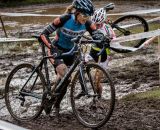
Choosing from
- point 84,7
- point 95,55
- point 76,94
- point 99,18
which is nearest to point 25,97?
point 76,94

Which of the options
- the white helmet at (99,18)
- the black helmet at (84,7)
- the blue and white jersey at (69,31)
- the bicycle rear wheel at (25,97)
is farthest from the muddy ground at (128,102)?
the black helmet at (84,7)

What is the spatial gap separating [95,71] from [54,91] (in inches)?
25.7

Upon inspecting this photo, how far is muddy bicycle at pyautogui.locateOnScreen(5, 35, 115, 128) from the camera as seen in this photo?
685cm

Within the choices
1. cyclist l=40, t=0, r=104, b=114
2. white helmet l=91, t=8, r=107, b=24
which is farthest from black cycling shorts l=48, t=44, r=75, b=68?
white helmet l=91, t=8, r=107, b=24

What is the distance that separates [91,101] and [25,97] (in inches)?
51.3

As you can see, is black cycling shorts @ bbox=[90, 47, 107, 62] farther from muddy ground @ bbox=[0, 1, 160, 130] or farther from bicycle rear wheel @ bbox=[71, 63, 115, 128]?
bicycle rear wheel @ bbox=[71, 63, 115, 128]

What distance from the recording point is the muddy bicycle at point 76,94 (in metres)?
6.85

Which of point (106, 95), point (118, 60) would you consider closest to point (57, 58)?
point (106, 95)

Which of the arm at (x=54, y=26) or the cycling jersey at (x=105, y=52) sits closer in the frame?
the arm at (x=54, y=26)

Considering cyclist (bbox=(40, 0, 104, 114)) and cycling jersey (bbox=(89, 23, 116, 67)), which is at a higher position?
cyclist (bbox=(40, 0, 104, 114))

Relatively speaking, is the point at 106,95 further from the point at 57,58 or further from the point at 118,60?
the point at 118,60

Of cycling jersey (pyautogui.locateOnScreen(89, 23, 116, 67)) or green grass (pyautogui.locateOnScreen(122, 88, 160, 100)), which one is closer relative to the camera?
cycling jersey (pyautogui.locateOnScreen(89, 23, 116, 67))

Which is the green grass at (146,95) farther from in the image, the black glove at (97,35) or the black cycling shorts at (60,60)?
the black glove at (97,35)

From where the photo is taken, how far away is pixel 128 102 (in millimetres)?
8750
